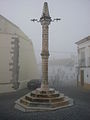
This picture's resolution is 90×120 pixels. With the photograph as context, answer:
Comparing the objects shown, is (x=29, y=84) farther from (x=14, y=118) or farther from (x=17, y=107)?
(x=14, y=118)

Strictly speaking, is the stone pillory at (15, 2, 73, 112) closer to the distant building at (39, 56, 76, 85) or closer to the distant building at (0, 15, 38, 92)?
the distant building at (0, 15, 38, 92)

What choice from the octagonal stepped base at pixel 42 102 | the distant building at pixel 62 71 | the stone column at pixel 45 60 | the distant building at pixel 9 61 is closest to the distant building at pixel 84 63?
the distant building at pixel 9 61

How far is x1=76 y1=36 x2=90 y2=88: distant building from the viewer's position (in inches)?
965

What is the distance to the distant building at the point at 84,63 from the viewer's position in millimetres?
24500

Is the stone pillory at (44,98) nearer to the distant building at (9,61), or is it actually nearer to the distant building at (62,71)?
the distant building at (9,61)

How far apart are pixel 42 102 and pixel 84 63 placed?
15.5m

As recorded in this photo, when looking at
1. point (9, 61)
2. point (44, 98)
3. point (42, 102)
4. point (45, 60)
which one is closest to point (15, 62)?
point (9, 61)

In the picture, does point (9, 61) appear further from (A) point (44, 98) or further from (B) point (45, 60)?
(A) point (44, 98)

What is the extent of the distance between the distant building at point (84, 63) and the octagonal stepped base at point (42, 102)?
1277 centimetres

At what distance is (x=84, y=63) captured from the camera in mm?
25766

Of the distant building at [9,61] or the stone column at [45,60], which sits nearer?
the stone column at [45,60]

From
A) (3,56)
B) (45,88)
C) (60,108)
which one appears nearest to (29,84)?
(3,56)

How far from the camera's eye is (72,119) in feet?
28.3

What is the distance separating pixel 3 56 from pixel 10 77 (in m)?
2.25
